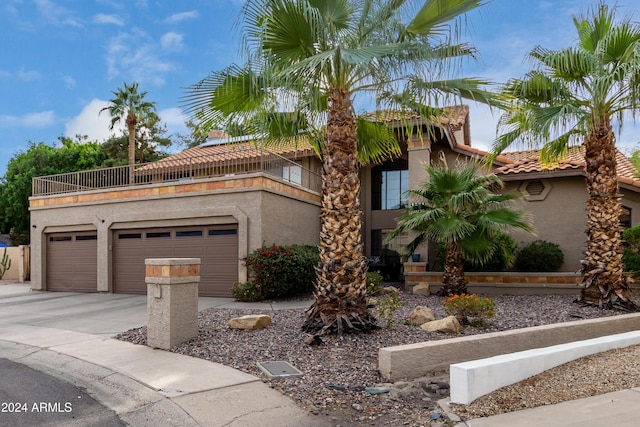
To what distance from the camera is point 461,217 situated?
12852 millimetres

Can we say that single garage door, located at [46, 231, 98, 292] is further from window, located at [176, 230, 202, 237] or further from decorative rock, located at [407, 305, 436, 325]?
decorative rock, located at [407, 305, 436, 325]

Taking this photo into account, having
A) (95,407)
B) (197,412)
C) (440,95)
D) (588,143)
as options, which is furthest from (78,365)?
(588,143)

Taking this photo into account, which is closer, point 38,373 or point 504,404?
point 504,404

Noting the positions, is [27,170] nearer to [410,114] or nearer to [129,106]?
[129,106]

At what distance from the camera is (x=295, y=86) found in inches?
308

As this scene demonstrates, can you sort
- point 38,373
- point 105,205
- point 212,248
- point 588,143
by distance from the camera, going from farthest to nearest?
1. point 105,205
2. point 212,248
3. point 588,143
4. point 38,373

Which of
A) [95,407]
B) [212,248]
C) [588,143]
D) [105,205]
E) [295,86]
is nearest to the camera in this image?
[95,407]

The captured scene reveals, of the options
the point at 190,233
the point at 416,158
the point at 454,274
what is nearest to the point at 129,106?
the point at 190,233

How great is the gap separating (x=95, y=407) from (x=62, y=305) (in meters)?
10.4

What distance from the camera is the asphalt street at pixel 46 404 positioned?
4.82 meters

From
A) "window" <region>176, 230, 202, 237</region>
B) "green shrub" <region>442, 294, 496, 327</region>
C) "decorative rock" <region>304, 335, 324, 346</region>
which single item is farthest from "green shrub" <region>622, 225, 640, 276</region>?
"window" <region>176, 230, 202, 237</region>

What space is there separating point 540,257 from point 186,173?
14434 mm

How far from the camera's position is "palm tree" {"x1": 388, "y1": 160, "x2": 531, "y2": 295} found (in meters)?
12.5

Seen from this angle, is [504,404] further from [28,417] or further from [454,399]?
[28,417]
